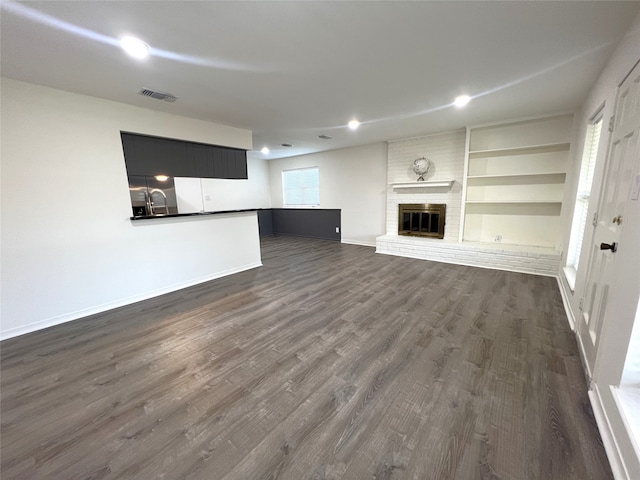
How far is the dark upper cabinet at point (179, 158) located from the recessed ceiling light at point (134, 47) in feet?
4.83

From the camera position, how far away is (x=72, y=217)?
9.00 feet

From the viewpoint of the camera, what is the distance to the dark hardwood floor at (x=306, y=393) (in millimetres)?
1239

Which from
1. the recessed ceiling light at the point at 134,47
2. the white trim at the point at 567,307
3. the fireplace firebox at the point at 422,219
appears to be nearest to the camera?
the recessed ceiling light at the point at 134,47

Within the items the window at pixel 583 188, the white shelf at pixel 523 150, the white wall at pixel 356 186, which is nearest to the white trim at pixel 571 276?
the window at pixel 583 188

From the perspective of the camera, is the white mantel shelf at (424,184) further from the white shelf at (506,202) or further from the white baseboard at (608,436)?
the white baseboard at (608,436)

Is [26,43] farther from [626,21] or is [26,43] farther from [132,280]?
[626,21]

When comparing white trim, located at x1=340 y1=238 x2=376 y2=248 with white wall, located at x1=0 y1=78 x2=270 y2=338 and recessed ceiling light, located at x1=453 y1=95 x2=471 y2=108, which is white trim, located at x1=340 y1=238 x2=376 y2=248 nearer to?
recessed ceiling light, located at x1=453 y1=95 x2=471 y2=108

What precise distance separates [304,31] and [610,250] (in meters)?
2.52

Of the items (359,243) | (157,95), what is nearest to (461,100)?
(157,95)

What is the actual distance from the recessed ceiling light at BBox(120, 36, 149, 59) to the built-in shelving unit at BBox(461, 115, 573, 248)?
4645 millimetres

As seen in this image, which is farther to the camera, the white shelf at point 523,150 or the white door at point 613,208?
the white shelf at point 523,150

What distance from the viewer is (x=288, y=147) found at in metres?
5.89

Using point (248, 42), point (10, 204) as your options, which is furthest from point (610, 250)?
point (10, 204)

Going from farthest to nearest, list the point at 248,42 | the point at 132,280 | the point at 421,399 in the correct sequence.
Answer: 1. the point at 132,280
2. the point at 248,42
3. the point at 421,399
